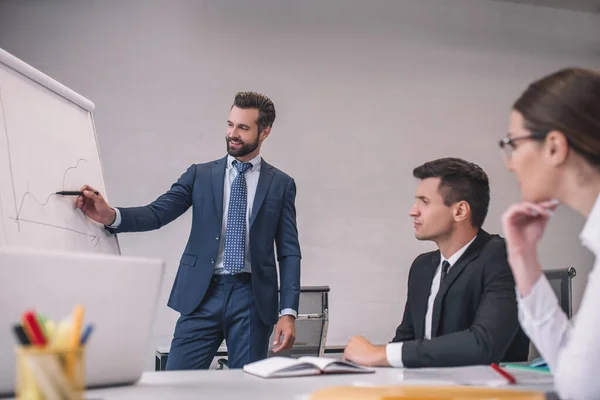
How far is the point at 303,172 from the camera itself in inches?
172

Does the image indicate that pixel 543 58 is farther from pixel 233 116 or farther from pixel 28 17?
pixel 28 17

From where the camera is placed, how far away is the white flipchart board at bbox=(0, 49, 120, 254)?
146 centimetres

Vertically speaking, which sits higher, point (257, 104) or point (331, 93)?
point (331, 93)

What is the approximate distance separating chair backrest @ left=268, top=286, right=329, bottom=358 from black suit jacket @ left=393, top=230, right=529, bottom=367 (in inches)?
48.8

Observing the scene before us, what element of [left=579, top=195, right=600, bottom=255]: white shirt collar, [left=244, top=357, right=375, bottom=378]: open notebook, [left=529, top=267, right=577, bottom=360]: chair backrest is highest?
[left=579, top=195, right=600, bottom=255]: white shirt collar

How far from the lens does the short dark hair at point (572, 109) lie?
125cm

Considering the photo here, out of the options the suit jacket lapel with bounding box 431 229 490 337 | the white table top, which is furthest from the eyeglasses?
the suit jacket lapel with bounding box 431 229 490 337

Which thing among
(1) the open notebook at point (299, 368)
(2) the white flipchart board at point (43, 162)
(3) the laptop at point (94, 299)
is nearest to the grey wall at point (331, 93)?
(2) the white flipchart board at point (43, 162)

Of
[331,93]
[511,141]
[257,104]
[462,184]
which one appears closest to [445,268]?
[462,184]

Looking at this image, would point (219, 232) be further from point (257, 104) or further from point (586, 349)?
point (586, 349)

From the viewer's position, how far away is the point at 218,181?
2.67 m

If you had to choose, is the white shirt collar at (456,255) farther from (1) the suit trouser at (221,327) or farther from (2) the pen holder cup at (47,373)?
(2) the pen holder cup at (47,373)

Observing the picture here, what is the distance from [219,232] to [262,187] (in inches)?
10.9

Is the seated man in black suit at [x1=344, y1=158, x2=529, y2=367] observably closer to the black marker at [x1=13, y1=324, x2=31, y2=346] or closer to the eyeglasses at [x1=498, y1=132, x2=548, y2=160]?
the eyeglasses at [x1=498, y1=132, x2=548, y2=160]
